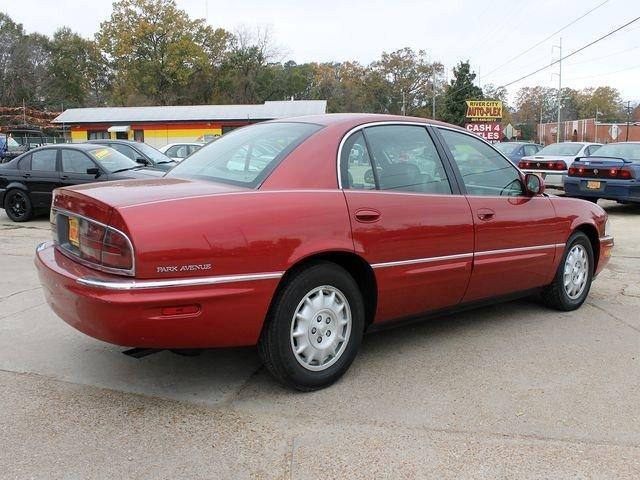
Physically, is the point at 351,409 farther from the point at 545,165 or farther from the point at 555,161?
the point at 545,165

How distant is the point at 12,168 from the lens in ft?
36.7

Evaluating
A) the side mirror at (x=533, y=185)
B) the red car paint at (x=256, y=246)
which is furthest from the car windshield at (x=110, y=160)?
the side mirror at (x=533, y=185)

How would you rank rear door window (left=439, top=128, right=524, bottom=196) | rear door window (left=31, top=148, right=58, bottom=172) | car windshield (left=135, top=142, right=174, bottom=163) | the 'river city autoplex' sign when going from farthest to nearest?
1. the 'river city autoplex' sign
2. car windshield (left=135, top=142, right=174, bottom=163)
3. rear door window (left=31, top=148, right=58, bottom=172)
4. rear door window (left=439, top=128, right=524, bottom=196)

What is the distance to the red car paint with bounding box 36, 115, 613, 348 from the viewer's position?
115 inches

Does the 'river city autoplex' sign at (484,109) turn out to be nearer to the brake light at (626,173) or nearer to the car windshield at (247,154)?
the brake light at (626,173)

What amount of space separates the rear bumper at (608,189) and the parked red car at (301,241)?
794cm

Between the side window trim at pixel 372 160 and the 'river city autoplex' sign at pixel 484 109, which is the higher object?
the 'river city autoplex' sign at pixel 484 109

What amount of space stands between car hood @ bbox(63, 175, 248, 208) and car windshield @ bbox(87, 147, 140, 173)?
23.8 ft

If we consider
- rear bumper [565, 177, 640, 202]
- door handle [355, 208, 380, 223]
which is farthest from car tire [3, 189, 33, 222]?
rear bumper [565, 177, 640, 202]

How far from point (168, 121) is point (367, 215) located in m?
41.5

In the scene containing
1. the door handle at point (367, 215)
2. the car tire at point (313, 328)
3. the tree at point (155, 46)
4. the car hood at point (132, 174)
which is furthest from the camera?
the tree at point (155, 46)

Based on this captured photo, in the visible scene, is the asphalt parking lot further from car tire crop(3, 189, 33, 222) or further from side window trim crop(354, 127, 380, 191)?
car tire crop(3, 189, 33, 222)

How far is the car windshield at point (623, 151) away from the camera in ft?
40.0

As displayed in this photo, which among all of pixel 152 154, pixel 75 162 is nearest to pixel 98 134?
pixel 152 154
